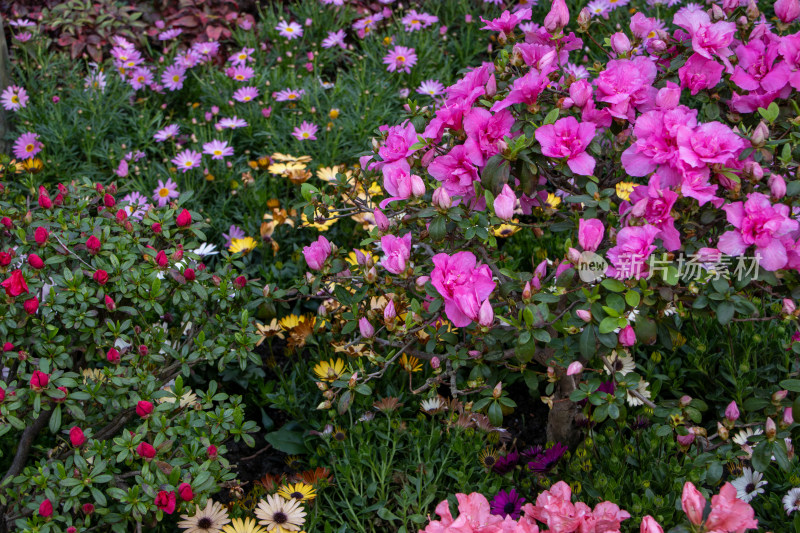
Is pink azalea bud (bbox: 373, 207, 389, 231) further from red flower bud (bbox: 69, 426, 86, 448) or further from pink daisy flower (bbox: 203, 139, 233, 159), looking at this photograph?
pink daisy flower (bbox: 203, 139, 233, 159)

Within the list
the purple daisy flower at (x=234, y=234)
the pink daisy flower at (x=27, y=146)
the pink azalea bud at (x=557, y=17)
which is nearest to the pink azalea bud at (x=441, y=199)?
the pink azalea bud at (x=557, y=17)

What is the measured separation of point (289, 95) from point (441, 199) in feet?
7.14

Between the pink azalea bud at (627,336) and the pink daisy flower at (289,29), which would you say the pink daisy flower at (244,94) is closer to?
the pink daisy flower at (289,29)

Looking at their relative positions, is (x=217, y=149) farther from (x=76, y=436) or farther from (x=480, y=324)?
(x=480, y=324)

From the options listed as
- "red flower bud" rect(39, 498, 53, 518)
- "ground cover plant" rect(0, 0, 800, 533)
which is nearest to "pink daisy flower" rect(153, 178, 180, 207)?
"ground cover plant" rect(0, 0, 800, 533)

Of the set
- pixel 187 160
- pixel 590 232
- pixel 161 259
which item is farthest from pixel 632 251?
pixel 187 160

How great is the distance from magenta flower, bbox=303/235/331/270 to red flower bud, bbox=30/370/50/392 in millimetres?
685

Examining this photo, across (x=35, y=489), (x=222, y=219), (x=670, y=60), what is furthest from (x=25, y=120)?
(x=670, y=60)

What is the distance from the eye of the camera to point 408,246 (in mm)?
1688

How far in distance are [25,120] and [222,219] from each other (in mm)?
1372

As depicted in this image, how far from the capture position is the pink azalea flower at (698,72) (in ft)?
5.33

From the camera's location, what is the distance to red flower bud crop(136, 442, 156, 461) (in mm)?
1655

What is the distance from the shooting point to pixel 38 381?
164cm

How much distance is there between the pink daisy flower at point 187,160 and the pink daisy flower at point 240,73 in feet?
1.97
